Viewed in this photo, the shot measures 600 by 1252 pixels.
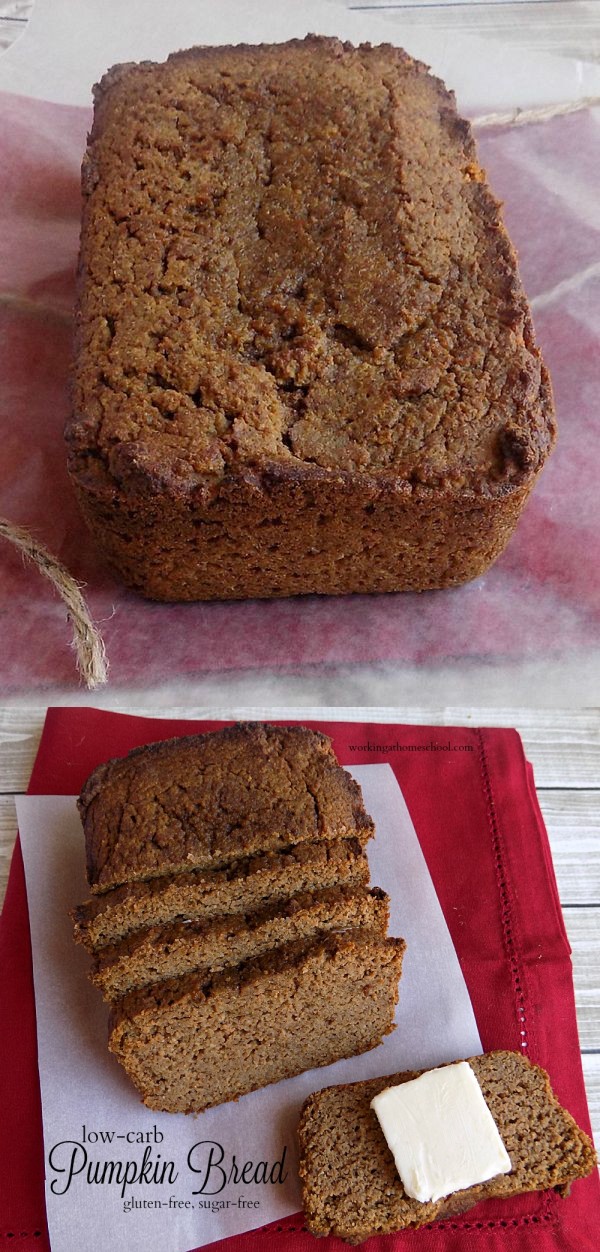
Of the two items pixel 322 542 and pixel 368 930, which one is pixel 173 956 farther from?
pixel 322 542

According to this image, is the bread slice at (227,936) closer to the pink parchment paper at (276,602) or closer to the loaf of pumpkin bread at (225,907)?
the loaf of pumpkin bread at (225,907)

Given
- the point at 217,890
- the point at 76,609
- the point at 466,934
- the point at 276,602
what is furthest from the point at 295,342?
the point at 466,934

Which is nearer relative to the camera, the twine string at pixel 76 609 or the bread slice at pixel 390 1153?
the bread slice at pixel 390 1153

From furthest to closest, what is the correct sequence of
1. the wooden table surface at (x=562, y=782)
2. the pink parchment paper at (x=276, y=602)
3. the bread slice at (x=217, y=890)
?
the pink parchment paper at (x=276, y=602)
the wooden table surface at (x=562, y=782)
the bread slice at (x=217, y=890)

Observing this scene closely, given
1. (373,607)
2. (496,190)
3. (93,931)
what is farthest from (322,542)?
(496,190)

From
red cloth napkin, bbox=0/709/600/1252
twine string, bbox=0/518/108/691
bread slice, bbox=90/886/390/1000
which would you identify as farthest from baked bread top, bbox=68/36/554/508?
bread slice, bbox=90/886/390/1000

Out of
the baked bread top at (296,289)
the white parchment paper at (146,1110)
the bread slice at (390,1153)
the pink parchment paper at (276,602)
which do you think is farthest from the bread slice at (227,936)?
the baked bread top at (296,289)

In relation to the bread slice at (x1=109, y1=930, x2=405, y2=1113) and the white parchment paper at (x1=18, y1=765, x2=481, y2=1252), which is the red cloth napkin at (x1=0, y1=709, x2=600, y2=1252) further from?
the bread slice at (x1=109, y1=930, x2=405, y2=1113)
